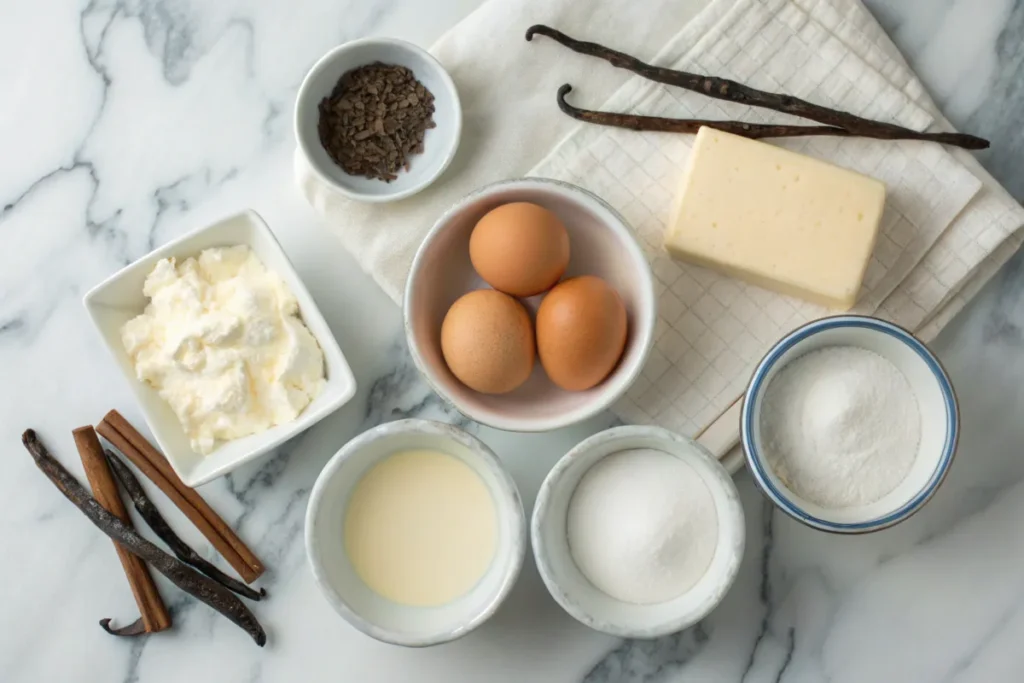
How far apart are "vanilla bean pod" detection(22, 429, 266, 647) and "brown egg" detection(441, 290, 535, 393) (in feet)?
1.32

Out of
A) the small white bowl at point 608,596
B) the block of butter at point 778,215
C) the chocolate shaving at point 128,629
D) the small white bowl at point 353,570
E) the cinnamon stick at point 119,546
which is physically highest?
the block of butter at point 778,215

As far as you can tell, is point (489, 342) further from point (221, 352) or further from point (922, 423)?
point (922, 423)

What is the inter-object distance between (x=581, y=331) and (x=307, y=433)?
0.39 meters

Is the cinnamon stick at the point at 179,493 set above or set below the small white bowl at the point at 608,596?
below

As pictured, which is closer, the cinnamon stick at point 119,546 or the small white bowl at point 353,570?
the small white bowl at point 353,570

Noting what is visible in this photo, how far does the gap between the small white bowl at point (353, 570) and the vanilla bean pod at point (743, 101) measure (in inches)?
16.5

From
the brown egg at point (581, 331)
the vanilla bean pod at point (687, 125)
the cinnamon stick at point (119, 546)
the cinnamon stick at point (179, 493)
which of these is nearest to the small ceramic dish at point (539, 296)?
the brown egg at point (581, 331)

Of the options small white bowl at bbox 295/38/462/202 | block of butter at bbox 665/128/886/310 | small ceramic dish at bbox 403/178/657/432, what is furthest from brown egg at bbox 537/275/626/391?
small white bowl at bbox 295/38/462/202

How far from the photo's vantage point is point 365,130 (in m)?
1.04

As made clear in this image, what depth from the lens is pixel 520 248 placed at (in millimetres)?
909

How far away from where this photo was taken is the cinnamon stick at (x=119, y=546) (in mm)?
1059

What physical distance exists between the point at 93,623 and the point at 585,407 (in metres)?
0.69

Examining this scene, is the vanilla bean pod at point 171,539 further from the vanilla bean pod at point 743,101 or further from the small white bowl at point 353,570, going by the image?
the vanilla bean pod at point 743,101

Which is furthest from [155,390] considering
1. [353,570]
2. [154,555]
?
[353,570]
